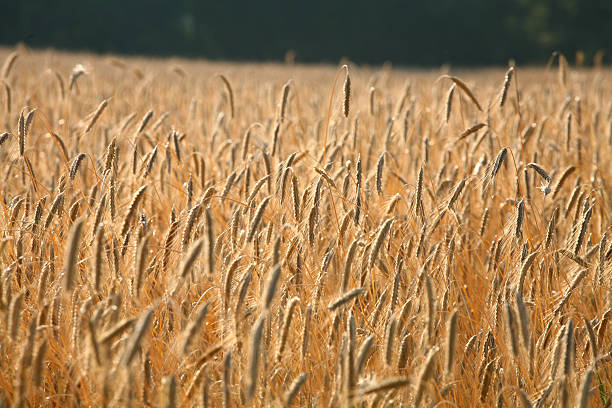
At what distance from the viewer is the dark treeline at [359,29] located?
28.9m

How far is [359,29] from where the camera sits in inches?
1267

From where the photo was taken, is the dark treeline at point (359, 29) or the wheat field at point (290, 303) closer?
the wheat field at point (290, 303)

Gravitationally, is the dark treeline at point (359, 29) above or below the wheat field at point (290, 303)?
above

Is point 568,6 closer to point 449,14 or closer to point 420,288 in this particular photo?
point 449,14

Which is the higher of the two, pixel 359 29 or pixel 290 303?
pixel 359 29

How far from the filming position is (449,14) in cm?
3134

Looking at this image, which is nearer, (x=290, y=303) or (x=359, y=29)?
(x=290, y=303)

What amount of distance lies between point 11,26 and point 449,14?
2221 centimetres

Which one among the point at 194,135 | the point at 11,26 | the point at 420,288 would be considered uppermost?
the point at 11,26

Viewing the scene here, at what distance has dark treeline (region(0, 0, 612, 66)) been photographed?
28.9 meters

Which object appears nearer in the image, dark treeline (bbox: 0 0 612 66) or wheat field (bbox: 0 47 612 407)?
wheat field (bbox: 0 47 612 407)

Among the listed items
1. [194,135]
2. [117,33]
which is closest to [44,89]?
[194,135]

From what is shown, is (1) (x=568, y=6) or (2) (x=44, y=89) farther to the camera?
(1) (x=568, y=6)

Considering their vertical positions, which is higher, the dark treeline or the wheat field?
the dark treeline
